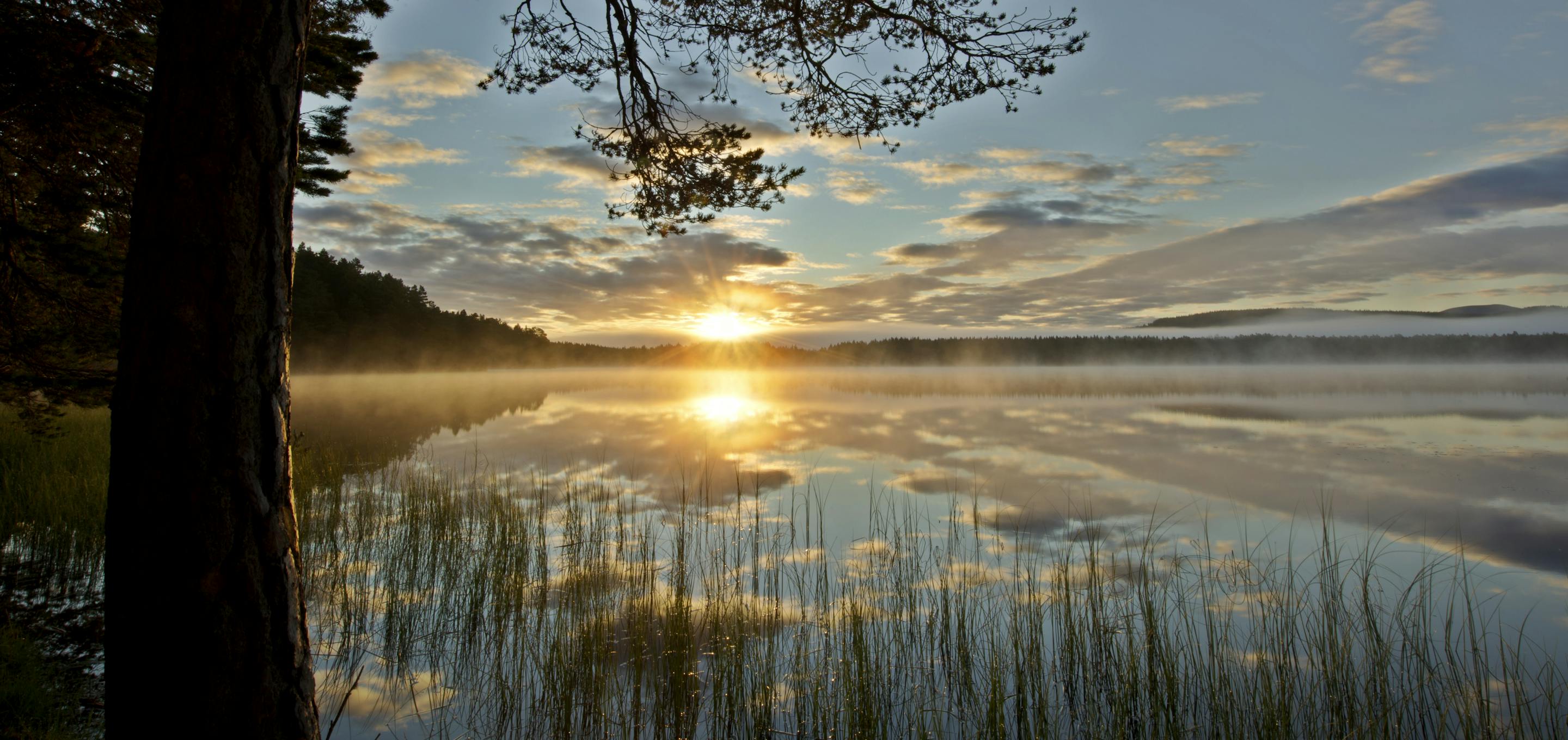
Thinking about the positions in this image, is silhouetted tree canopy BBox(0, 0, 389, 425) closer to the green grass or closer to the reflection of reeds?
the green grass

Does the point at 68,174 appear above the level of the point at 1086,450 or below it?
above

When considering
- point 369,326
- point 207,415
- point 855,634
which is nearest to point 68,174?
point 207,415

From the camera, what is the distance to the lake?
3660 mm

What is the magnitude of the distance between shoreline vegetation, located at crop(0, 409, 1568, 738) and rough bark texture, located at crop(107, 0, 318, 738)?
147 cm

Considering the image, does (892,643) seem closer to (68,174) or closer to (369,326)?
(68,174)

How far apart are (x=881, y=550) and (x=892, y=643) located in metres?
2.03

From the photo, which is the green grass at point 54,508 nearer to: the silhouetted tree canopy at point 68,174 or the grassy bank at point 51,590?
Result: the grassy bank at point 51,590

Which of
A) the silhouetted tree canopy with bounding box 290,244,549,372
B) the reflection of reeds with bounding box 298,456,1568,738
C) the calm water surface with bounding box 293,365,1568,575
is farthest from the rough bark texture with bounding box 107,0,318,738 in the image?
the silhouetted tree canopy with bounding box 290,244,549,372

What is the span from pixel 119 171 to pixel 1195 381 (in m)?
49.4

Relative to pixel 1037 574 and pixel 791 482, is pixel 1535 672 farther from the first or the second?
pixel 791 482

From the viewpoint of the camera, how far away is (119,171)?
5.51 m

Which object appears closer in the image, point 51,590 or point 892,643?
point 892,643

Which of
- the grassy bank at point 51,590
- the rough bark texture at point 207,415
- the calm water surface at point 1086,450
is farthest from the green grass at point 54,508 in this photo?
the rough bark texture at point 207,415

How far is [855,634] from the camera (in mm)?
3766
